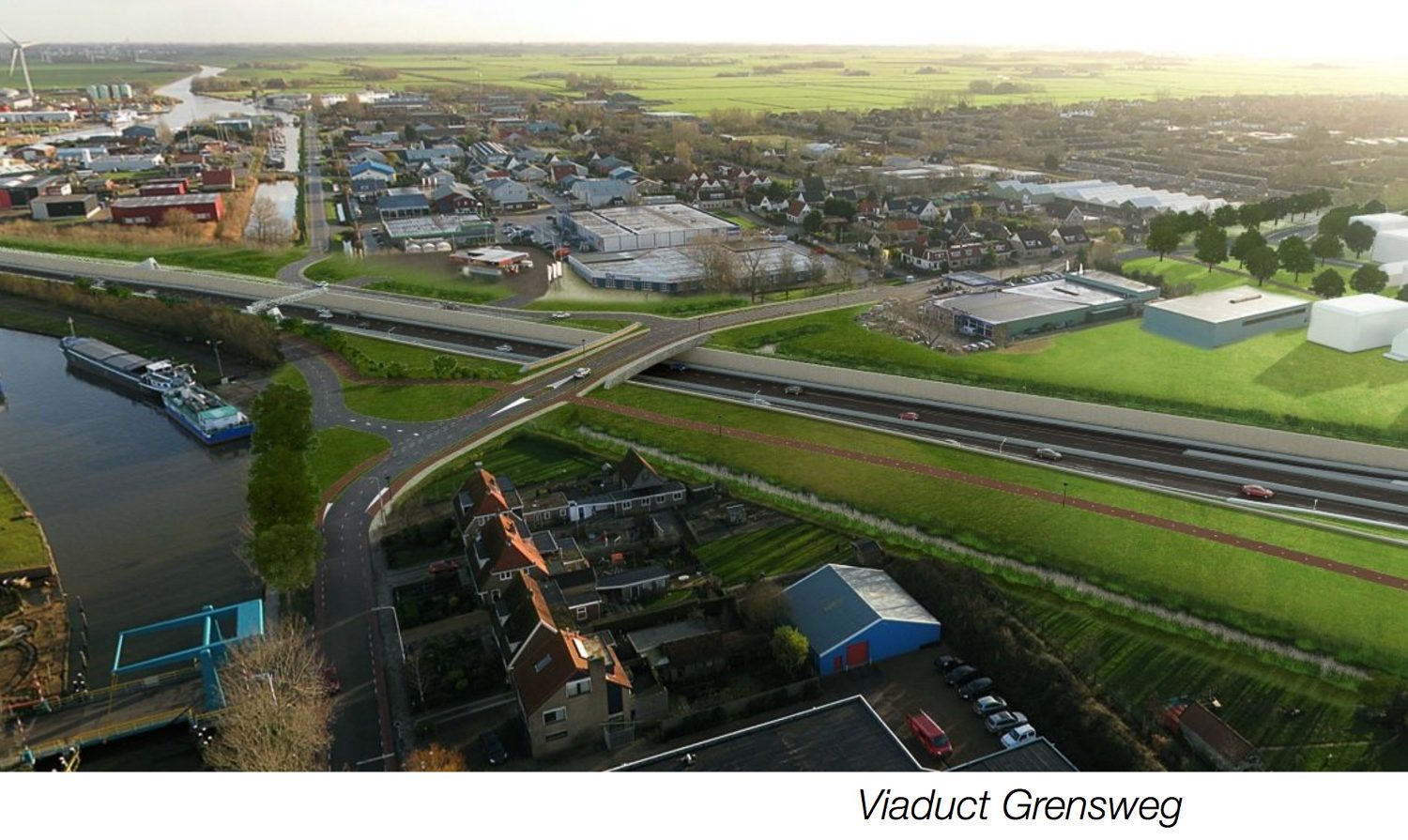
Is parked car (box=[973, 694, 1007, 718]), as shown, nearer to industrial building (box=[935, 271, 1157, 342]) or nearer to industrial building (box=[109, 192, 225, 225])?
industrial building (box=[935, 271, 1157, 342])

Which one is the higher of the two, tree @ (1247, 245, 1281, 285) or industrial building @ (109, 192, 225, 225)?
tree @ (1247, 245, 1281, 285)

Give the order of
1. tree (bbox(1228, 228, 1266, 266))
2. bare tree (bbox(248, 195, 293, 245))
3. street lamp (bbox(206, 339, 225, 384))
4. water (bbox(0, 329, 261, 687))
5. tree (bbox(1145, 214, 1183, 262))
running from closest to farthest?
water (bbox(0, 329, 261, 687))
street lamp (bbox(206, 339, 225, 384))
tree (bbox(1228, 228, 1266, 266))
tree (bbox(1145, 214, 1183, 262))
bare tree (bbox(248, 195, 293, 245))

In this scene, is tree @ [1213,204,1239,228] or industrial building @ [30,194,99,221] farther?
industrial building @ [30,194,99,221]

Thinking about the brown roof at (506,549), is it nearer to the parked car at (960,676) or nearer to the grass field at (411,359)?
the parked car at (960,676)

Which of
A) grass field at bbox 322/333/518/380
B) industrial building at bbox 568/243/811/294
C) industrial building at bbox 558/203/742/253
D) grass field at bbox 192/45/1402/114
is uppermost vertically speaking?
grass field at bbox 192/45/1402/114

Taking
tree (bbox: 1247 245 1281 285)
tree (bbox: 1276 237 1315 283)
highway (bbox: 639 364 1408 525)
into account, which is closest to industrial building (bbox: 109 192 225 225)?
highway (bbox: 639 364 1408 525)

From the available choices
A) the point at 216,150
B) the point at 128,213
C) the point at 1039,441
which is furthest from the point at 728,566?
the point at 216,150

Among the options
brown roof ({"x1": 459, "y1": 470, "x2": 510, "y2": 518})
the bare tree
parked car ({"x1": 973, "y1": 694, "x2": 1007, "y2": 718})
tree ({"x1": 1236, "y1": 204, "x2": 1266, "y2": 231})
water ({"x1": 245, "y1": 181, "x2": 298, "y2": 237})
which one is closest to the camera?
parked car ({"x1": 973, "y1": 694, "x2": 1007, "y2": 718})
